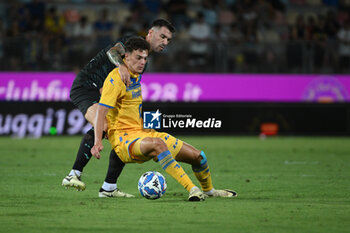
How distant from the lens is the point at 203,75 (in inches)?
741

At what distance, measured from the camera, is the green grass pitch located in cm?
592

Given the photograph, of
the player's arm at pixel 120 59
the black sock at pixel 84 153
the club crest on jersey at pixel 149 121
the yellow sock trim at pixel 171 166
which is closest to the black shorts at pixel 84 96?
the black sock at pixel 84 153

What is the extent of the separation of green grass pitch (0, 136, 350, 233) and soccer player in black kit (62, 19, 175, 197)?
0.29 meters

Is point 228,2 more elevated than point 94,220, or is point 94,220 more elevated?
point 228,2

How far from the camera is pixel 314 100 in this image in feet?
62.0

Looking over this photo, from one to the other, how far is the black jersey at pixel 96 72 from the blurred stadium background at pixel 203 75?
352 inches

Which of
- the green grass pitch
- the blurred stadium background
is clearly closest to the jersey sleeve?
the green grass pitch

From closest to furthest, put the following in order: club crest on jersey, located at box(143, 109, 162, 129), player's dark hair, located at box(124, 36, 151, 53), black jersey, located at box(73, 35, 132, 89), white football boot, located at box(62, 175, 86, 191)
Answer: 1. player's dark hair, located at box(124, 36, 151, 53)
2. white football boot, located at box(62, 175, 86, 191)
3. club crest on jersey, located at box(143, 109, 162, 129)
4. black jersey, located at box(73, 35, 132, 89)

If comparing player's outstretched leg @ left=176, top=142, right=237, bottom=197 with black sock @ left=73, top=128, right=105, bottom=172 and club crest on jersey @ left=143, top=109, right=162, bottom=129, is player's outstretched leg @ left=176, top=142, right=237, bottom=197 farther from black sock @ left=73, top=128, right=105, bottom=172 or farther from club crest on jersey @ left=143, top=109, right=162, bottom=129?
black sock @ left=73, top=128, right=105, bottom=172

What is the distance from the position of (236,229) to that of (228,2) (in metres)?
16.3

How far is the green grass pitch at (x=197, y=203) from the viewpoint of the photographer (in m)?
5.92

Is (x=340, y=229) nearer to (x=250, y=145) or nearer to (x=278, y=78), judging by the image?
(x=250, y=145)

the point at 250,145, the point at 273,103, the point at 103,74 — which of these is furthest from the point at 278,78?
the point at 103,74

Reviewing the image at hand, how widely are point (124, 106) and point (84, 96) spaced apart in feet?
3.80
